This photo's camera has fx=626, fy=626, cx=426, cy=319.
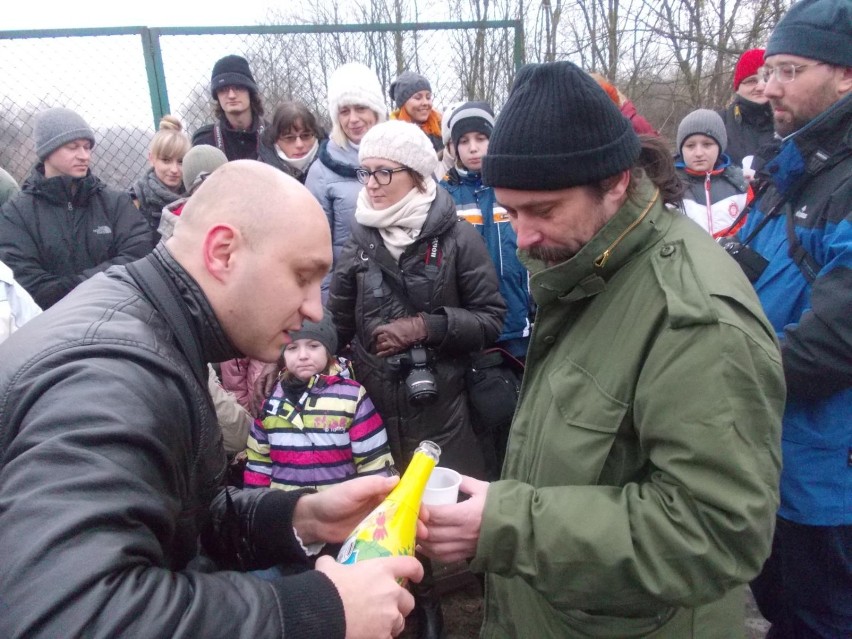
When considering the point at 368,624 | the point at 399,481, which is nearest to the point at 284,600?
the point at 368,624

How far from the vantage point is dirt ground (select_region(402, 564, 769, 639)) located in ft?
9.50

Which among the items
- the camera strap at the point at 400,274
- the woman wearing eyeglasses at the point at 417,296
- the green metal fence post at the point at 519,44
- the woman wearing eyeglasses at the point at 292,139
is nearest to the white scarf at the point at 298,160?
the woman wearing eyeglasses at the point at 292,139

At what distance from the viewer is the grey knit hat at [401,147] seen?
301cm

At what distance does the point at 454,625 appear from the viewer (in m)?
3.03

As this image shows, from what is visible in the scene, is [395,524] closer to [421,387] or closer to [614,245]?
[614,245]

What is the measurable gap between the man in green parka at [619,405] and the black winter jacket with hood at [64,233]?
2973mm

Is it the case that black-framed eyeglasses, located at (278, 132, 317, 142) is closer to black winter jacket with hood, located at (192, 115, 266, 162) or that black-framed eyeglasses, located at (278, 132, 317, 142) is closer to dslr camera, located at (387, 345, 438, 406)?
black winter jacket with hood, located at (192, 115, 266, 162)

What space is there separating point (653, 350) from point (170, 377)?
943 mm

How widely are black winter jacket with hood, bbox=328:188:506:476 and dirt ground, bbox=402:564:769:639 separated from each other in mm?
588

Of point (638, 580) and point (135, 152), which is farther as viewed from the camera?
point (135, 152)

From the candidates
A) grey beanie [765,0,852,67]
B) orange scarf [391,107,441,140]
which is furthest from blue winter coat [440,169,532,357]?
grey beanie [765,0,852,67]

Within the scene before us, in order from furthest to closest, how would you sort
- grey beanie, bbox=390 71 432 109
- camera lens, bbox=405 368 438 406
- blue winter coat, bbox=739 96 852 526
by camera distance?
grey beanie, bbox=390 71 432 109 < camera lens, bbox=405 368 438 406 < blue winter coat, bbox=739 96 852 526

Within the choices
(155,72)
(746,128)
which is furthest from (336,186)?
(746,128)

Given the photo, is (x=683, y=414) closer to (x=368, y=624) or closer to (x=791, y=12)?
(x=368, y=624)
